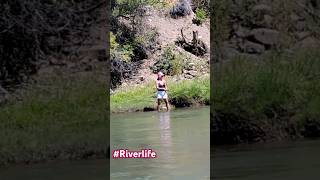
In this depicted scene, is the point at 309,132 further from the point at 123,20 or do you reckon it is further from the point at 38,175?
the point at 123,20

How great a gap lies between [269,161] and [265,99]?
1.76 meters

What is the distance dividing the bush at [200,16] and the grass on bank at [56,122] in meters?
14.2

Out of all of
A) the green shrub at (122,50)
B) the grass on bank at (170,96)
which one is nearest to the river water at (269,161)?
the grass on bank at (170,96)

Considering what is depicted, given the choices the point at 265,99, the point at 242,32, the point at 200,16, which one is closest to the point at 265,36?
the point at 242,32

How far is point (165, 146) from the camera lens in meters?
7.29

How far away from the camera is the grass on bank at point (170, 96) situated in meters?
15.2

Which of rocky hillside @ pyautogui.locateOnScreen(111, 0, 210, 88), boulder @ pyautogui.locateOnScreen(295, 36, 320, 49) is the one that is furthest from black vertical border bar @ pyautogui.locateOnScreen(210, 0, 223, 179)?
rocky hillside @ pyautogui.locateOnScreen(111, 0, 210, 88)

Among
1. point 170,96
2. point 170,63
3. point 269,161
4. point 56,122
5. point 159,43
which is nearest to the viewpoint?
point 269,161

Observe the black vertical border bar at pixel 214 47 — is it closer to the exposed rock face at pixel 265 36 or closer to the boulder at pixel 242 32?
the boulder at pixel 242 32

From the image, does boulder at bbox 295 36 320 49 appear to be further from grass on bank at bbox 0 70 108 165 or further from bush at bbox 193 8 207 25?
bush at bbox 193 8 207 25

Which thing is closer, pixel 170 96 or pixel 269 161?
pixel 269 161

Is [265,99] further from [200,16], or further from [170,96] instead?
[200,16]

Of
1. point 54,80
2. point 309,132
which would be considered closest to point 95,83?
point 54,80

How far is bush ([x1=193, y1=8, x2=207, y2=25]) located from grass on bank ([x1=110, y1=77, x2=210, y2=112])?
176 inches
